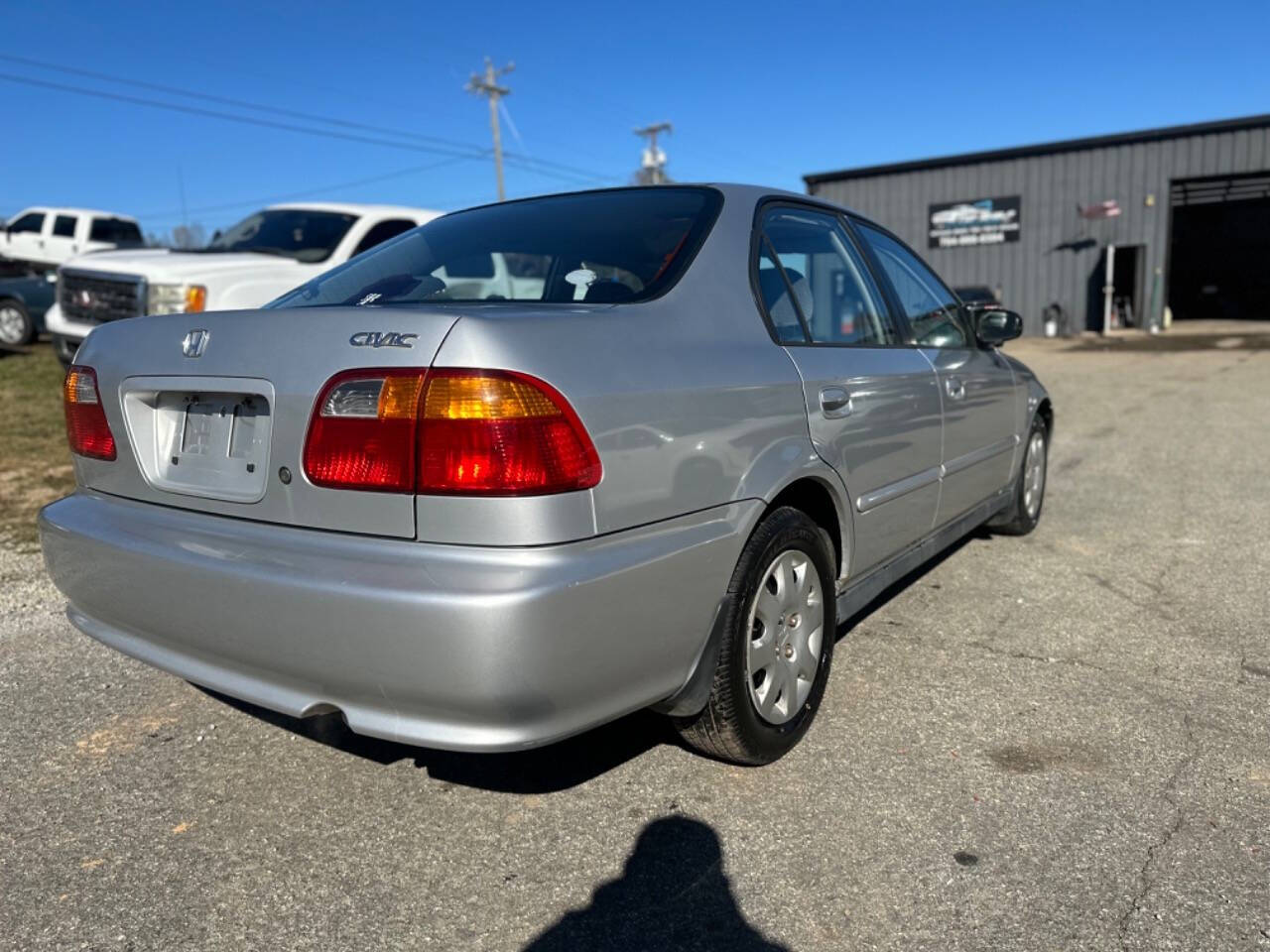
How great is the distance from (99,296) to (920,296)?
742 centimetres

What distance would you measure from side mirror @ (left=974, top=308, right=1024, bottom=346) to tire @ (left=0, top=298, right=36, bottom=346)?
1330cm

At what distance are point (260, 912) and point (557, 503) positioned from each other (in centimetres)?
113

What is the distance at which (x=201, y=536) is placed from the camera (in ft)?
7.52

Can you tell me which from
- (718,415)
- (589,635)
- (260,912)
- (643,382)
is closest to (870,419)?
(718,415)

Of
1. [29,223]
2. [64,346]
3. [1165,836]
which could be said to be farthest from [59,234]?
[1165,836]

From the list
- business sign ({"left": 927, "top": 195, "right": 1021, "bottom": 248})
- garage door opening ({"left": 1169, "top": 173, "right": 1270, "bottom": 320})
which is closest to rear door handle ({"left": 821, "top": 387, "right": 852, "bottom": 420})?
business sign ({"left": 927, "top": 195, "right": 1021, "bottom": 248})

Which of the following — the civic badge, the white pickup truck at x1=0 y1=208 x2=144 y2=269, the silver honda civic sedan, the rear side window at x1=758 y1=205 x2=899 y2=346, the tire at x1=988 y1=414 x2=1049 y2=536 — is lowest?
the tire at x1=988 y1=414 x2=1049 y2=536

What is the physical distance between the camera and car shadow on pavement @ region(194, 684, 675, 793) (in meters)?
2.73

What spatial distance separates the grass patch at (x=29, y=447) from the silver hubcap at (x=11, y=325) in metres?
2.28

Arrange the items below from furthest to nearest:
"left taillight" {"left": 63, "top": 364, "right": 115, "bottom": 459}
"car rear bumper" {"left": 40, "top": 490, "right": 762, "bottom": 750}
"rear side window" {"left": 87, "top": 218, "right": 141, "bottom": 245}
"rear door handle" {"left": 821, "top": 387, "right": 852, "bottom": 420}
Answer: "rear side window" {"left": 87, "top": 218, "right": 141, "bottom": 245}, "rear door handle" {"left": 821, "top": 387, "right": 852, "bottom": 420}, "left taillight" {"left": 63, "top": 364, "right": 115, "bottom": 459}, "car rear bumper" {"left": 40, "top": 490, "right": 762, "bottom": 750}

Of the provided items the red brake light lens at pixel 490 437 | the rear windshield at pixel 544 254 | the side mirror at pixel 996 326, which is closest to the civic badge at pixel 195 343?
the rear windshield at pixel 544 254

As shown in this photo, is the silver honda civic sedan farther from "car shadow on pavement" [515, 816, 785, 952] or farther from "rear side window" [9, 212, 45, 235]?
"rear side window" [9, 212, 45, 235]

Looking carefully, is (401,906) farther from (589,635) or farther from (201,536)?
(201,536)

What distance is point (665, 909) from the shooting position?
85.4 inches
